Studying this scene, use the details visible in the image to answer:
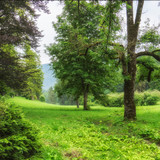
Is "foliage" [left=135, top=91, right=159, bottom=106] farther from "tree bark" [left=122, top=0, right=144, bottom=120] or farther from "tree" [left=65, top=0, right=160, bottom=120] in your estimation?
"tree bark" [left=122, top=0, right=144, bottom=120]

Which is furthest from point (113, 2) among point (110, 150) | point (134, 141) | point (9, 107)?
point (134, 141)

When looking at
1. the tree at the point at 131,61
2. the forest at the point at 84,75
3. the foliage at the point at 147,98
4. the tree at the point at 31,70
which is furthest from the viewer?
the foliage at the point at 147,98

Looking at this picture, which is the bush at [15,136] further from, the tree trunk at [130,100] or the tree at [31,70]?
the tree trunk at [130,100]

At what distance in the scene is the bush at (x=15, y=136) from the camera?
10.5 feet

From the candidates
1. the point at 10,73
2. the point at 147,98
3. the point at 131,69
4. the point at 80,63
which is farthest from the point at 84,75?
the point at 147,98

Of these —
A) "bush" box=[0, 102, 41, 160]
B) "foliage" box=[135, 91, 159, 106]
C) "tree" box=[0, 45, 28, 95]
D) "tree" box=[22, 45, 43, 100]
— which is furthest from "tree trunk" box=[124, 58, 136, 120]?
"foliage" box=[135, 91, 159, 106]

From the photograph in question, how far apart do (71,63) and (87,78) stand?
9.10 feet

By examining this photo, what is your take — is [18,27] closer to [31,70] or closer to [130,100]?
[31,70]

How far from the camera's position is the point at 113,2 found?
4.54 meters

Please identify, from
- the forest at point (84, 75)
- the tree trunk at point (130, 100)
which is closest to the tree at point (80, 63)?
the forest at point (84, 75)

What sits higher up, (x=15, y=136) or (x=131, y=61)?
(x=131, y=61)

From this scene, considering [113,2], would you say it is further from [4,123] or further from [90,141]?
[90,141]

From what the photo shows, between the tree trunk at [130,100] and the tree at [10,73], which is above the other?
the tree at [10,73]

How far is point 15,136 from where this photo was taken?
341cm
